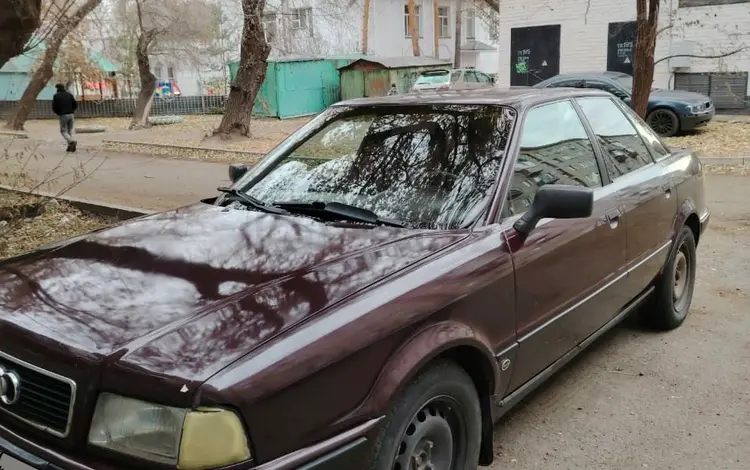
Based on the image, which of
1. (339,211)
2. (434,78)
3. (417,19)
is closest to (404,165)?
(339,211)

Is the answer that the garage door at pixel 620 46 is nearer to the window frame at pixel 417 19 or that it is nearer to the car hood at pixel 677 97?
the car hood at pixel 677 97

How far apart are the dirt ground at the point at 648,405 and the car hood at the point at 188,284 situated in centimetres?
128

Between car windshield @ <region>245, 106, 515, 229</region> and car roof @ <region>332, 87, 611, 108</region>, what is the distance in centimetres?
6

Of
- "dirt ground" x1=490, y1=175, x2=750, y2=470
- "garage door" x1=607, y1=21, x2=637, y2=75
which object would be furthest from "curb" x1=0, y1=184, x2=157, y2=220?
"garage door" x1=607, y1=21, x2=637, y2=75

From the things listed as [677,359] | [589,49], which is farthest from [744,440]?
[589,49]

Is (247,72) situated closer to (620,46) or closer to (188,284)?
(620,46)

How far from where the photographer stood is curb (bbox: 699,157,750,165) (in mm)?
11805

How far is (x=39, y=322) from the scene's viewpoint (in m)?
2.24

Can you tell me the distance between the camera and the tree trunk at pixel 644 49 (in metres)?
11.7

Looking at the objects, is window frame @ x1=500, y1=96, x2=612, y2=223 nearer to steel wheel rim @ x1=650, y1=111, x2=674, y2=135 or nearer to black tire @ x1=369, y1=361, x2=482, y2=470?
black tire @ x1=369, y1=361, x2=482, y2=470

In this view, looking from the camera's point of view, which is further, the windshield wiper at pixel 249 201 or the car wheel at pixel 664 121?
the car wheel at pixel 664 121

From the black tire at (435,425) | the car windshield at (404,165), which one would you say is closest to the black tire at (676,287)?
the car windshield at (404,165)

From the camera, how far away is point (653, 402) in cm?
375

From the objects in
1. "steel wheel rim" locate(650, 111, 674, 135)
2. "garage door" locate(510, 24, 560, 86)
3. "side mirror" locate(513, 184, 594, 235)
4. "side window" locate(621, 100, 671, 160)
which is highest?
"garage door" locate(510, 24, 560, 86)
